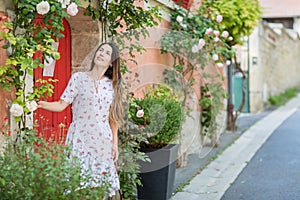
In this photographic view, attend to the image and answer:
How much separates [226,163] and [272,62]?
1081cm

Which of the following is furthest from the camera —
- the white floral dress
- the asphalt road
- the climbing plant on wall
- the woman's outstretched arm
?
the climbing plant on wall

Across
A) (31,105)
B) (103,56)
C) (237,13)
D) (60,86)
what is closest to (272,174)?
(60,86)

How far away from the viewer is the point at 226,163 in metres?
7.27

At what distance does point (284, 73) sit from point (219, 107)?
1269cm

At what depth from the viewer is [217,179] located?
6.26m

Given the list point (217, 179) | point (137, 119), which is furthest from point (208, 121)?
point (137, 119)

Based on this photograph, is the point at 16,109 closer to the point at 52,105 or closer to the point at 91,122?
the point at 52,105

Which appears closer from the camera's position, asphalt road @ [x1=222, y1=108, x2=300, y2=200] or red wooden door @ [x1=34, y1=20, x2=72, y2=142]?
red wooden door @ [x1=34, y1=20, x2=72, y2=142]

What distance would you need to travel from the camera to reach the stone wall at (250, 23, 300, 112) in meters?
A: 14.5

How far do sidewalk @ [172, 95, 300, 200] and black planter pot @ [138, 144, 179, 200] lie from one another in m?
0.36

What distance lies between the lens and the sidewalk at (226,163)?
5.61 metres

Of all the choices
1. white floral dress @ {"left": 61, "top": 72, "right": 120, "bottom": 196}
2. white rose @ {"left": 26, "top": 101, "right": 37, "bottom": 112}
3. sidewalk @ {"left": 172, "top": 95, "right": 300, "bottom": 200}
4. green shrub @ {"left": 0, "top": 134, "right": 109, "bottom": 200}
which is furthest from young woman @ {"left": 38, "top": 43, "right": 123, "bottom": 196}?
sidewalk @ {"left": 172, "top": 95, "right": 300, "bottom": 200}

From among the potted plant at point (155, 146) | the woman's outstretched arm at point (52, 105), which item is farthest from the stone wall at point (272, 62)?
the woman's outstretched arm at point (52, 105)

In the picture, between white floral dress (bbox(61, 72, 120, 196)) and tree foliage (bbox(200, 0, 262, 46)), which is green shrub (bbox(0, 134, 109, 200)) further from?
tree foliage (bbox(200, 0, 262, 46))
